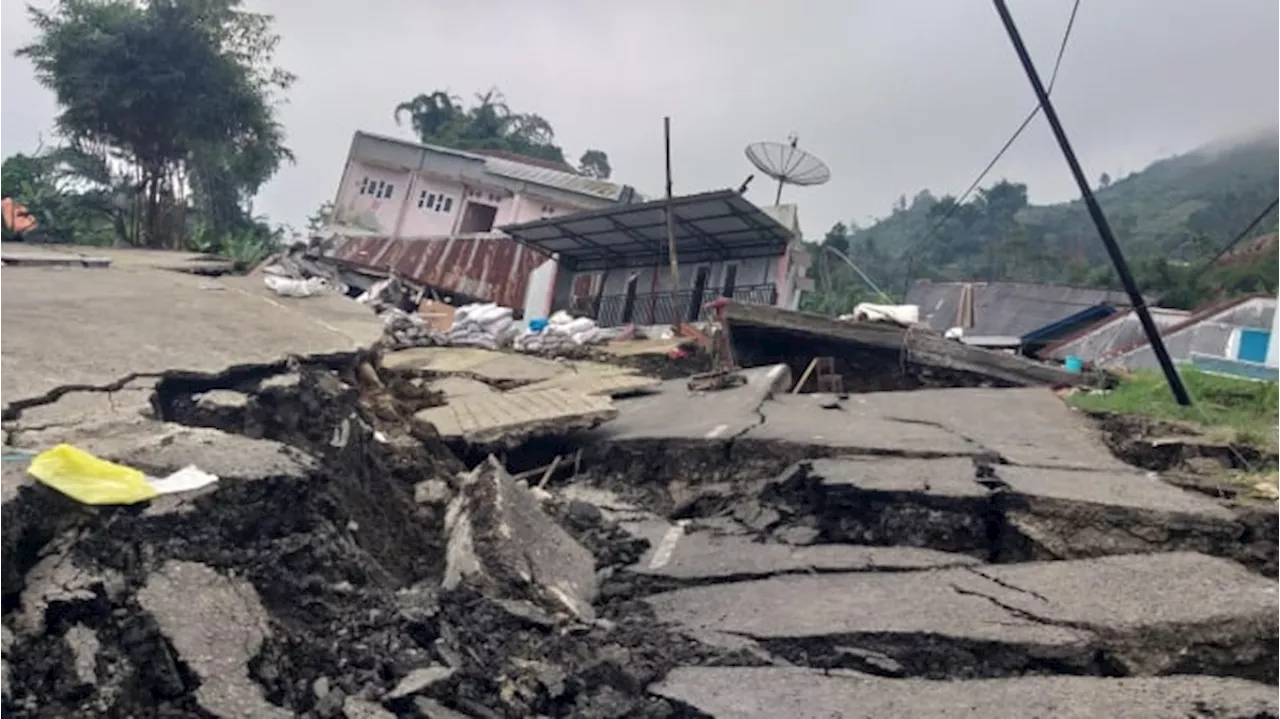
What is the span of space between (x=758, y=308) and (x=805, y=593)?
6120 millimetres

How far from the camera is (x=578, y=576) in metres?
3.72

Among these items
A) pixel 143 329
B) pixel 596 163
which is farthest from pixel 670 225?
pixel 596 163

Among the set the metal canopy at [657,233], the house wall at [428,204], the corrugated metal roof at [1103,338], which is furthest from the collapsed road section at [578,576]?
the house wall at [428,204]

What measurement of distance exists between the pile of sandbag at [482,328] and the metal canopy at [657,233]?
314 centimetres

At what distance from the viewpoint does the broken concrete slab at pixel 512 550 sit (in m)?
3.32

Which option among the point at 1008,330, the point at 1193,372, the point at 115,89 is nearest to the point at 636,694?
the point at 1193,372

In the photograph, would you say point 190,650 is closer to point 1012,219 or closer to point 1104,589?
point 1104,589

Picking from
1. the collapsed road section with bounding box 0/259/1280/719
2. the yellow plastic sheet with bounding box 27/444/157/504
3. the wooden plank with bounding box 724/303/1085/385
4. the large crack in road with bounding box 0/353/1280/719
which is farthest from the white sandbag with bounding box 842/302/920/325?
the yellow plastic sheet with bounding box 27/444/157/504

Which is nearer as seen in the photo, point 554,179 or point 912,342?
point 912,342

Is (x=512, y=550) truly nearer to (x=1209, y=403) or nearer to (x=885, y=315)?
(x=1209, y=403)

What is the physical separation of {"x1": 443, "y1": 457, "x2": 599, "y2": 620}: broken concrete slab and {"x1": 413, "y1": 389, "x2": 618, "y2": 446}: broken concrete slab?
166cm

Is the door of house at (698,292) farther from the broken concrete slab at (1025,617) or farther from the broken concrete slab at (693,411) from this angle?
the broken concrete slab at (1025,617)

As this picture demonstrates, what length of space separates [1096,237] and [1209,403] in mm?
33201

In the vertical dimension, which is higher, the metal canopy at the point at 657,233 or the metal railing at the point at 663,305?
the metal canopy at the point at 657,233
